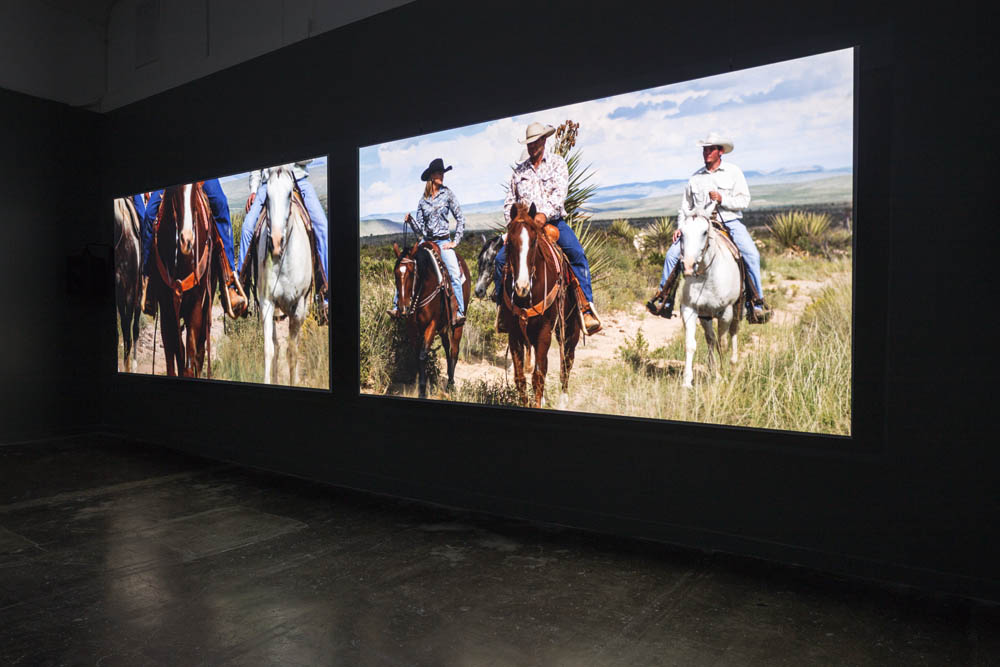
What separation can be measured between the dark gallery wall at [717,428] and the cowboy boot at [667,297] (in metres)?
0.58

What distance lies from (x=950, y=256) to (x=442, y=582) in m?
2.59

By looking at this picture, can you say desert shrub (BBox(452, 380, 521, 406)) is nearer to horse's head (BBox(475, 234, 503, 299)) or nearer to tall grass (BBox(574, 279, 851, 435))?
horse's head (BBox(475, 234, 503, 299))

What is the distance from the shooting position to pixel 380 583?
303 centimetres

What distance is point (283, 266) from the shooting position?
5.03m

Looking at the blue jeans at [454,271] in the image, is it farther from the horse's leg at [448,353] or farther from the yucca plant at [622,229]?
the yucca plant at [622,229]

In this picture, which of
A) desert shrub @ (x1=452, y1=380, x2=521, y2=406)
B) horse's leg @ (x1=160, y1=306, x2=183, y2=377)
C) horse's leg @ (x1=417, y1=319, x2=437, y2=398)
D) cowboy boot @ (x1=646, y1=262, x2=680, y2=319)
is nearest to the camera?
cowboy boot @ (x1=646, y1=262, x2=680, y2=319)

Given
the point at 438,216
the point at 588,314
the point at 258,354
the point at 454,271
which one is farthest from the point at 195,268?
the point at 588,314

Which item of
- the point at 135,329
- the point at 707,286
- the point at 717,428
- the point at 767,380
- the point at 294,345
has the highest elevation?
the point at 707,286

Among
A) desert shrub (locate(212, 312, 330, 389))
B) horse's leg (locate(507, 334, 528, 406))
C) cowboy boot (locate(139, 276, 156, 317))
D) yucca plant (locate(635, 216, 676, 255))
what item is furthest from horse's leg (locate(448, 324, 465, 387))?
cowboy boot (locate(139, 276, 156, 317))

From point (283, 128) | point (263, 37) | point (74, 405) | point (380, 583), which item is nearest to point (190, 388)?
point (74, 405)

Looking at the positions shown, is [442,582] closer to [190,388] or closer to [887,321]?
[887,321]

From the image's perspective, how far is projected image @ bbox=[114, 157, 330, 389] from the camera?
16.1 feet

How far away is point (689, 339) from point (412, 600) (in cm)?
179

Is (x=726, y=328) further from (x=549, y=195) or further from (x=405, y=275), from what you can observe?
(x=405, y=275)
